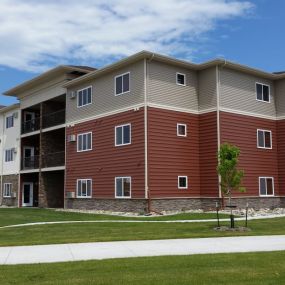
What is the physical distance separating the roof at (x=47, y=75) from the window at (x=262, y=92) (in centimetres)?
1275

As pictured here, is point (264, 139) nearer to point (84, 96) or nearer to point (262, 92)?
point (262, 92)

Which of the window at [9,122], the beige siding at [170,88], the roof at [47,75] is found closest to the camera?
the beige siding at [170,88]

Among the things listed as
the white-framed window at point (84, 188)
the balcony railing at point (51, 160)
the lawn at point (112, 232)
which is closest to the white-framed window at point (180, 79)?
the white-framed window at point (84, 188)

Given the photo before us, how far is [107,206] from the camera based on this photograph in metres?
30.0

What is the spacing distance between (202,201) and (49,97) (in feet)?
53.4

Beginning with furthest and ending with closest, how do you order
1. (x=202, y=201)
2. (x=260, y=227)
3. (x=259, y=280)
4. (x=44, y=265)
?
(x=202, y=201)
(x=260, y=227)
(x=44, y=265)
(x=259, y=280)

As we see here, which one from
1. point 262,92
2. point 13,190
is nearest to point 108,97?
point 262,92

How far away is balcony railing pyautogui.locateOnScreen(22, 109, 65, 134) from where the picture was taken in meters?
37.4

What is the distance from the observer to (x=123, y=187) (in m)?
28.8

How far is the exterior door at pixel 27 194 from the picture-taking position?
43188 mm

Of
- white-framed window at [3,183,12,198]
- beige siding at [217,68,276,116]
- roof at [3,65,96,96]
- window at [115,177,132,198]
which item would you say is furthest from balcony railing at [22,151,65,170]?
beige siding at [217,68,276,116]

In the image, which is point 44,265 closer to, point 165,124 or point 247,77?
point 165,124

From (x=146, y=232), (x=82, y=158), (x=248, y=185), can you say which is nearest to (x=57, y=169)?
(x=82, y=158)

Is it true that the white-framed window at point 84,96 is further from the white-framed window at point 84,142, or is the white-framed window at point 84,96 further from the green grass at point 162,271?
the green grass at point 162,271
